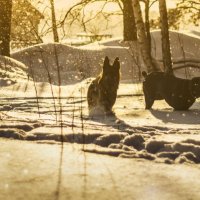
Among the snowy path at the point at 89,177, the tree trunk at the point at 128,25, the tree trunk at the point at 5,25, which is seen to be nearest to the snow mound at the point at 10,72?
the tree trunk at the point at 5,25

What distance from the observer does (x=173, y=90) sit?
5992 millimetres

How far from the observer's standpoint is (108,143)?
10.6 feet

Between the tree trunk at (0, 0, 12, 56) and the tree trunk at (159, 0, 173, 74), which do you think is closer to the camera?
the tree trunk at (159, 0, 173, 74)

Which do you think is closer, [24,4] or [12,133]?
[12,133]

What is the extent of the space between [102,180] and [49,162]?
1.45 ft

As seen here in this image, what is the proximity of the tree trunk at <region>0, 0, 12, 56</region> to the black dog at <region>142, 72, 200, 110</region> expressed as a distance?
9034mm

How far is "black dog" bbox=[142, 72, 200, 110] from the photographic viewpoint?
589 centimetres

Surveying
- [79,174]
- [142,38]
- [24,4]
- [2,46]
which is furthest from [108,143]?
[24,4]

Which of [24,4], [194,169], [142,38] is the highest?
[24,4]

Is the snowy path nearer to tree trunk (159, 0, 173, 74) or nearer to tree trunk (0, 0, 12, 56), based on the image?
tree trunk (159, 0, 173, 74)

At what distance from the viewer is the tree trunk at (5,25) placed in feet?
47.0

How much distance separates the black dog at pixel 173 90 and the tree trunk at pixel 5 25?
9034 millimetres

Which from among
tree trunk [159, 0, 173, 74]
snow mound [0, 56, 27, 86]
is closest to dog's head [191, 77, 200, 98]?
tree trunk [159, 0, 173, 74]

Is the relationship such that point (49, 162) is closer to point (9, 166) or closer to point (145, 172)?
point (9, 166)
